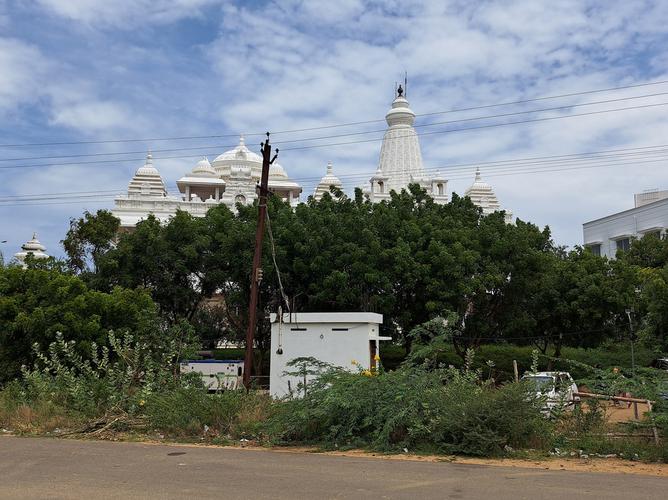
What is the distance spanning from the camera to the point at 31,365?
2108 cm

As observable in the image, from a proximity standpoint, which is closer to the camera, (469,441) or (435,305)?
(469,441)

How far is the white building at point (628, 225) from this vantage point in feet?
162

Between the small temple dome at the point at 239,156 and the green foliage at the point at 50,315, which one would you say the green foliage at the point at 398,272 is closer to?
the green foliage at the point at 50,315

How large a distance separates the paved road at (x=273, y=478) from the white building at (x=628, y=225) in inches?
1581

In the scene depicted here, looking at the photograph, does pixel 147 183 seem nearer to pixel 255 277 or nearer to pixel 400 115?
pixel 400 115

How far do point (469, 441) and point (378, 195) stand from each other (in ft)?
157

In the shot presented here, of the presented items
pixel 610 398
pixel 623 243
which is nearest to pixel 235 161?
pixel 623 243

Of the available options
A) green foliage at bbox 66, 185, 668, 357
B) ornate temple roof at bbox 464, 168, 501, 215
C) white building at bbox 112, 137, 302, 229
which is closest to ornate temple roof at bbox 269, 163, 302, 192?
white building at bbox 112, 137, 302, 229

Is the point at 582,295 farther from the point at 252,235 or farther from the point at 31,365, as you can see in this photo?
the point at 31,365

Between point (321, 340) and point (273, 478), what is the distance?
10.6 m

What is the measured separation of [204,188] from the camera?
64562mm

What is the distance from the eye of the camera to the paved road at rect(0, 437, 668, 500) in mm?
8508

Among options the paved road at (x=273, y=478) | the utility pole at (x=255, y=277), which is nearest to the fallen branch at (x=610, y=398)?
the paved road at (x=273, y=478)

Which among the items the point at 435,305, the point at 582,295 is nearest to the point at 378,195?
the point at 582,295
